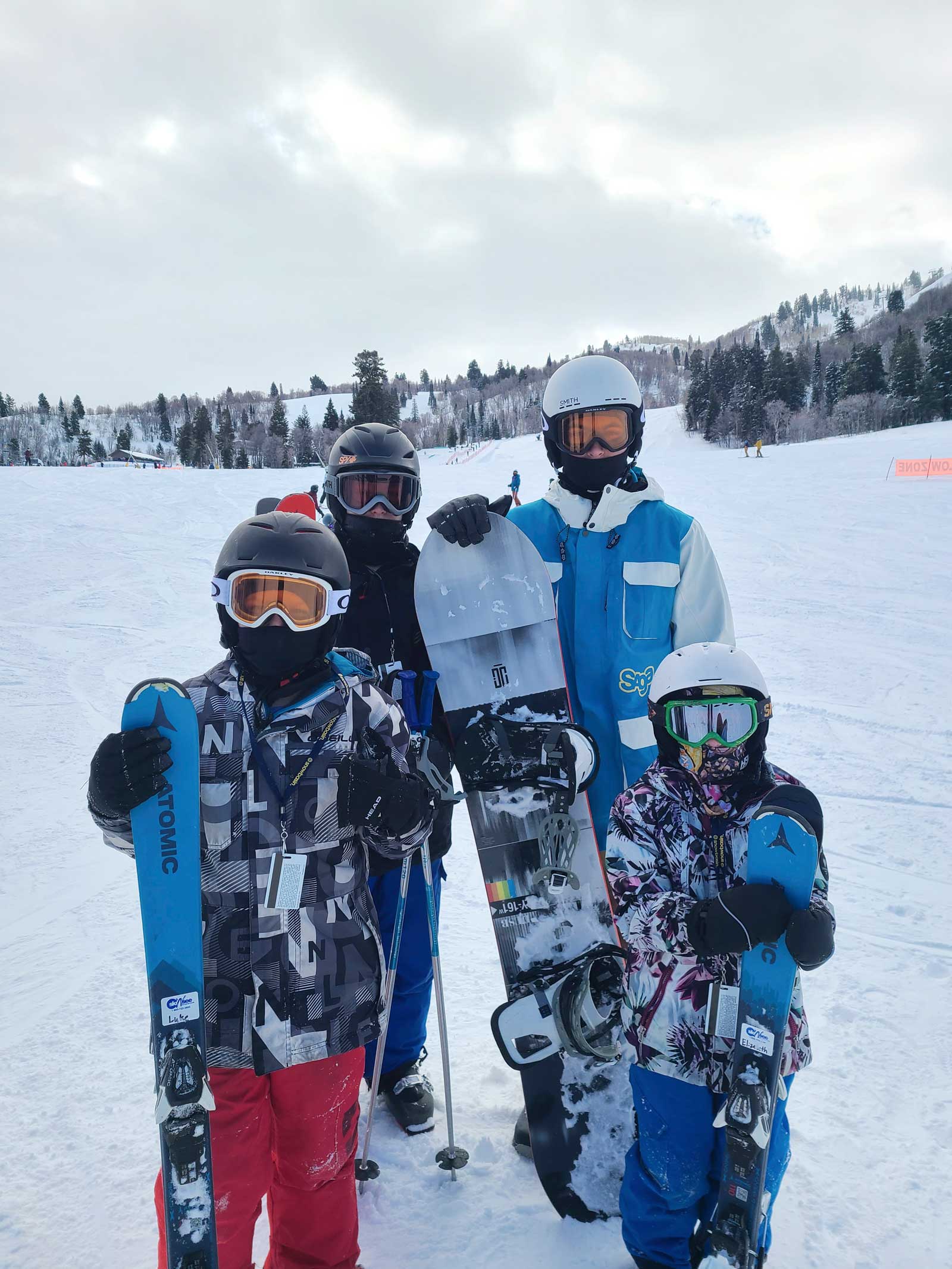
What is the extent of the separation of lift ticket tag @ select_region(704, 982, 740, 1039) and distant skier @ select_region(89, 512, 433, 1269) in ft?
2.86

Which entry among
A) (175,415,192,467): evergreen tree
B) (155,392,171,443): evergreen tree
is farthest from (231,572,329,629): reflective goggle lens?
(155,392,171,443): evergreen tree

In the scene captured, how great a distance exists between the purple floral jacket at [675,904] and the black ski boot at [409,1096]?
1067 mm

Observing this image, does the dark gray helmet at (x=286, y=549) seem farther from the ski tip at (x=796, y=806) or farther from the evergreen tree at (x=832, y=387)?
the evergreen tree at (x=832, y=387)

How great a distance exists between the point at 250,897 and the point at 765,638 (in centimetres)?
800

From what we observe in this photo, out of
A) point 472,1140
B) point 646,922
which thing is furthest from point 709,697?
point 472,1140

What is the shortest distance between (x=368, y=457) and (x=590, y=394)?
2.82 ft

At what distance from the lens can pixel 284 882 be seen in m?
1.87

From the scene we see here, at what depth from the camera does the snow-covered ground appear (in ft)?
7.31

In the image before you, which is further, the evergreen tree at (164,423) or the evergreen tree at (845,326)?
the evergreen tree at (164,423)

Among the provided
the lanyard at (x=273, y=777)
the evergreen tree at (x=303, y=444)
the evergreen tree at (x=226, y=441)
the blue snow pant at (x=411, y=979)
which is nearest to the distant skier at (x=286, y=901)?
the lanyard at (x=273, y=777)

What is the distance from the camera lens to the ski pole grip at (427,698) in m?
2.65

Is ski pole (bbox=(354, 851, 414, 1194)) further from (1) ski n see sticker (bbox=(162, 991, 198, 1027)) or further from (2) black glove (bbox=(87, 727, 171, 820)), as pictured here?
(2) black glove (bbox=(87, 727, 171, 820))

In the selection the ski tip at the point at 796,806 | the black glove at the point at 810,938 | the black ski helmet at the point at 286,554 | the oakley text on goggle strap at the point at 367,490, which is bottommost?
the black glove at the point at 810,938

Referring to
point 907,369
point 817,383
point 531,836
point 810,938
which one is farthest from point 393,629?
point 817,383
